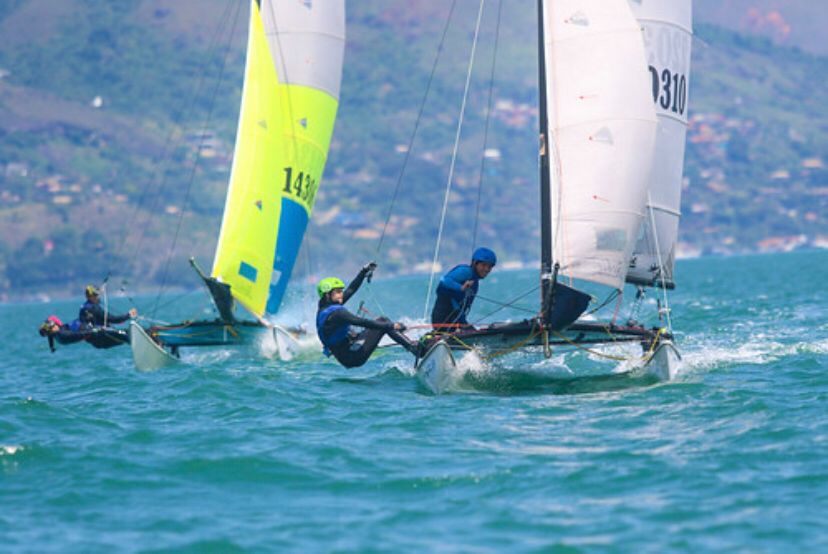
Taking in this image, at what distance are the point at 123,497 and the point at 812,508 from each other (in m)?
4.90

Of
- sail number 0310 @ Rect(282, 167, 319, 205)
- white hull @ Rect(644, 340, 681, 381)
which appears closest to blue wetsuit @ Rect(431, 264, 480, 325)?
white hull @ Rect(644, 340, 681, 381)

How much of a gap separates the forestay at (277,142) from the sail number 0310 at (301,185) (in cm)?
2

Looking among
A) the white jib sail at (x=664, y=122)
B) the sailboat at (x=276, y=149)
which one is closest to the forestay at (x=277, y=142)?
the sailboat at (x=276, y=149)

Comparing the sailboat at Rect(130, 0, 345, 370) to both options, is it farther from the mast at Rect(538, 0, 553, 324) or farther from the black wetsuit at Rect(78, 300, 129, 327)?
the mast at Rect(538, 0, 553, 324)

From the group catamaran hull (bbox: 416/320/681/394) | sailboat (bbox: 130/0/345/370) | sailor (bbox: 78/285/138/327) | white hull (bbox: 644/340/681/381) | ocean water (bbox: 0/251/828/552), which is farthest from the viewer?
sailboat (bbox: 130/0/345/370)

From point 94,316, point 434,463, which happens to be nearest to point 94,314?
point 94,316

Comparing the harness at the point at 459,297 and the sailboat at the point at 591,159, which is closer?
the sailboat at the point at 591,159

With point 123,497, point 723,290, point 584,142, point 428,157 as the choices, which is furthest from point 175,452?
point 428,157

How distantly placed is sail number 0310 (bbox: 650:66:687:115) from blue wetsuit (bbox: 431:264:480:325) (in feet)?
12.1

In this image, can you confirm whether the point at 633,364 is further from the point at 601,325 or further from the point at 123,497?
the point at 123,497

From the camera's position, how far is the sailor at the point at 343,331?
16.2 meters

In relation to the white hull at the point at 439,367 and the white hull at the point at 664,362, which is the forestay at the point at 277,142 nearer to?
the white hull at the point at 439,367

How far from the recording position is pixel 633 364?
1603cm

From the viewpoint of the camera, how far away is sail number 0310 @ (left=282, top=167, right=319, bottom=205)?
76.5 feet
